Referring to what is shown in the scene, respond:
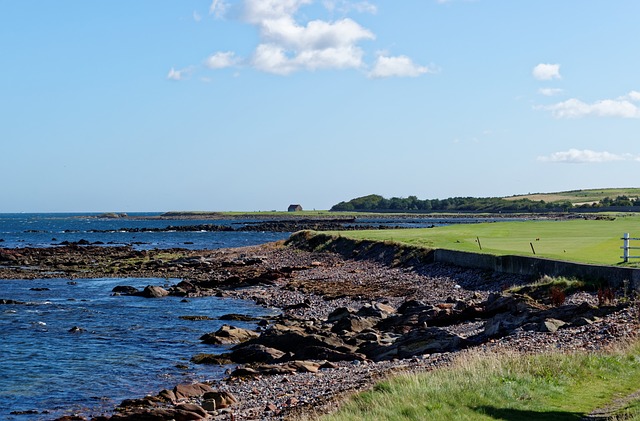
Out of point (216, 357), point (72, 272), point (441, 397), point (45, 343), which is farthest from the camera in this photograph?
point (72, 272)

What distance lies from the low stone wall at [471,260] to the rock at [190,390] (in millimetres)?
13170

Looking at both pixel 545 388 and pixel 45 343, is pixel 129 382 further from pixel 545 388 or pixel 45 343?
pixel 545 388

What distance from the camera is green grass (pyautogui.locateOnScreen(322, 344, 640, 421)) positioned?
11953 millimetres

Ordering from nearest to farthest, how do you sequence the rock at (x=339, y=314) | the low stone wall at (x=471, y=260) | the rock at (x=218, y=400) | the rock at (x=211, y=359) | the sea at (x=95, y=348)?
the rock at (x=218, y=400), the sea at (x=95, y=348), the rock at (x=211, y=359), the low stone wall at (x=471, y=260), the rock at (x=339, y=314)

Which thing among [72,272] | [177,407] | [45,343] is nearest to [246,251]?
[72,272]

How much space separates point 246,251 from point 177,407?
2210 inches

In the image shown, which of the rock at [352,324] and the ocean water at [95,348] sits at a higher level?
the rock at [352,324]

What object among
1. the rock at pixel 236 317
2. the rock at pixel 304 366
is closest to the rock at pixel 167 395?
the rock at pixel 304 366

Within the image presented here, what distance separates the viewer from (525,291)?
2803 centimetres

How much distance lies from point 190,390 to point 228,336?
27.6 ft

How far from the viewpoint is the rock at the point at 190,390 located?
60.1ft

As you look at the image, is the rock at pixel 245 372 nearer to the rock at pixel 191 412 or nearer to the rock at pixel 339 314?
the rock at pixel 191 412

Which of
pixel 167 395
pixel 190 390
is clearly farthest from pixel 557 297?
pixel 167 395

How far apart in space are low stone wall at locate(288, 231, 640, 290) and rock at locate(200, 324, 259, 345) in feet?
37.3
